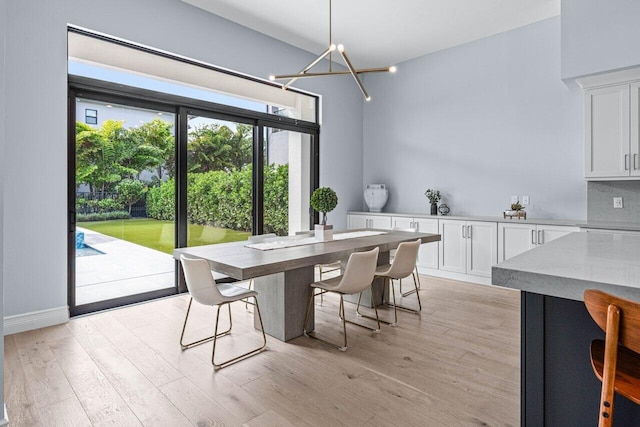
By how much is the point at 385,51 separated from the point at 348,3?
151cm

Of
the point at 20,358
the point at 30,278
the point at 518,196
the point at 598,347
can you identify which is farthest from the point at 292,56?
the point at 598,347

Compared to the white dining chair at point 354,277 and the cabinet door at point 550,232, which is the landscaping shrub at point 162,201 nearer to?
the white dining chair at point 354,277

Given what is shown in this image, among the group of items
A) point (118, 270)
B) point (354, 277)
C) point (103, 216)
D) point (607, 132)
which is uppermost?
point (607, 132)

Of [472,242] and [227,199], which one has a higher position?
[227,199]

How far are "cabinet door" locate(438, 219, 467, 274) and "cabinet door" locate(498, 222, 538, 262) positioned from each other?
45 centimetres

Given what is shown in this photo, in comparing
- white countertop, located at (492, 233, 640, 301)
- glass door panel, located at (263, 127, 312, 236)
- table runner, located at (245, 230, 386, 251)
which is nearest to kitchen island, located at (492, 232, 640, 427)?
white countertop, located at (492, 233, 640, 301)

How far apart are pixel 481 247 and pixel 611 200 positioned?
1436mm

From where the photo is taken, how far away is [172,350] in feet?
Result: 8.86

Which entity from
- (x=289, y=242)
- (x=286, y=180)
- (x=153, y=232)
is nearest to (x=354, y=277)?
(x=289, y=242)

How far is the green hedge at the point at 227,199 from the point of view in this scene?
161 inches

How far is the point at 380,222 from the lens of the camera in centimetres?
566

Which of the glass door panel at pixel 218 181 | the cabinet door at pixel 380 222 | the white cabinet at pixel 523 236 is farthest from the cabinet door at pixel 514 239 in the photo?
the glass door panel at pixel 218 181

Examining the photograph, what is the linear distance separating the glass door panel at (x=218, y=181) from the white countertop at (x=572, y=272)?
3.62 metres

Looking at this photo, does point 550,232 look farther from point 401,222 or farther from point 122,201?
point 122,201
